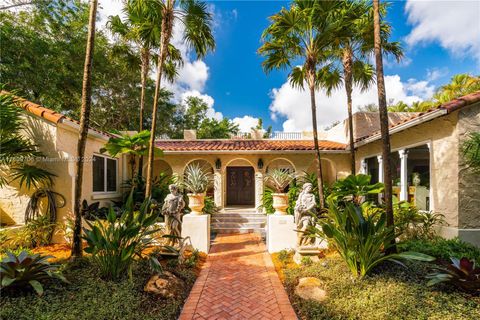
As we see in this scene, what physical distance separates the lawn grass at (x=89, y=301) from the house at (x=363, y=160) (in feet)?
14.2

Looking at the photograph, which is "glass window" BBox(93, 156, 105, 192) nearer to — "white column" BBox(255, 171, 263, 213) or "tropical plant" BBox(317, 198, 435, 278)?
"white column" BBox(255, 171, 263, 213)

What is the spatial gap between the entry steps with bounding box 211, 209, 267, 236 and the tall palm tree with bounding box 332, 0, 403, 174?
4.59m

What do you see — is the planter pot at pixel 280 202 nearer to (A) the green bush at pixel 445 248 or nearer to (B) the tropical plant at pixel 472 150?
(A) the green bush at pixel 445 248

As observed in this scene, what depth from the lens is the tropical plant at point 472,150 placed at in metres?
5.69

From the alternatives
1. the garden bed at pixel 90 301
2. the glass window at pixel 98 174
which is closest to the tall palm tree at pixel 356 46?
the garden bed at pixel 90 301

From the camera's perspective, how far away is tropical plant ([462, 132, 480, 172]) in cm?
569

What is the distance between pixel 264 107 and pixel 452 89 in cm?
1348

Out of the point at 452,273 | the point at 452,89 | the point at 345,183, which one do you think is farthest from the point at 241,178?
the point at 452,89

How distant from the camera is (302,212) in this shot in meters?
Answer: 6.50

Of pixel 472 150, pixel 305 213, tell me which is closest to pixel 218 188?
pixel 305 213

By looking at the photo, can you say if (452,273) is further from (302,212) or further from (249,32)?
(249,32)

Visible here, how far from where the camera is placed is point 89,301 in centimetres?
375

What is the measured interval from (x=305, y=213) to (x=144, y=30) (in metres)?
7.99

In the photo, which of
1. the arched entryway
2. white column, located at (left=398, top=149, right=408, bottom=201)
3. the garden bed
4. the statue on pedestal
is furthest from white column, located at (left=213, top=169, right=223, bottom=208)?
white column, located at (left=398, top=149, right=408, bottom=201)
